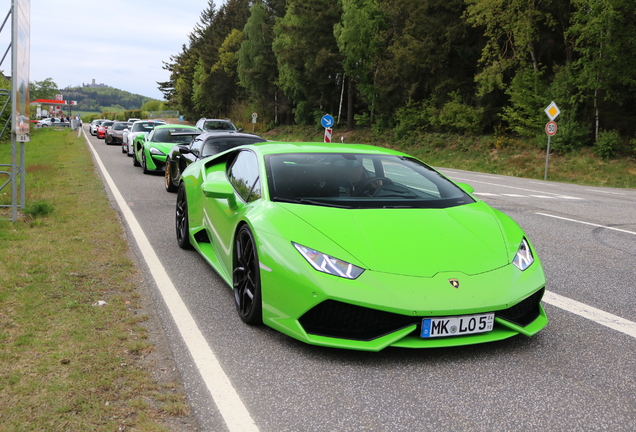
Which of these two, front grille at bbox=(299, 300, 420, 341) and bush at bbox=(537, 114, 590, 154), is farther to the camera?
bush at bbox=(537, 114, 590, 154)

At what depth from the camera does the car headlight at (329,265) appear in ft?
11.2

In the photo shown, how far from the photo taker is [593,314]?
4402 mm

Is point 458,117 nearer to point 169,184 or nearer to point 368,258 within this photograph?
point 169,184

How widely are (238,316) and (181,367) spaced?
0.96 meters

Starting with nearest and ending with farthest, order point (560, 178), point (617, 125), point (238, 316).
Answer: point (238, 316) < point (560, 178) < point (617, 125)

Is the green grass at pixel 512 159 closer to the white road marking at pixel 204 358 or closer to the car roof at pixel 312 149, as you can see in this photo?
the car roof at pixel 312 149

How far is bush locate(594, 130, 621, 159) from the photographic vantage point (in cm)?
2475

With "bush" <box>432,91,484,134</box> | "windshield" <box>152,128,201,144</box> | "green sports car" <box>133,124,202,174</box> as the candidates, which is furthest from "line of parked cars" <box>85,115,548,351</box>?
"bush" <box>432,91,484,134</box>

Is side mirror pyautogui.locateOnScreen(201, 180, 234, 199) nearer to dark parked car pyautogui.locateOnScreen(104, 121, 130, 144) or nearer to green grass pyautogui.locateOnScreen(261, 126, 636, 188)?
green grass pyautogui.locateOnScreen(261, 126, 636, 188)

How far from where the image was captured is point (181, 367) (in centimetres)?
336

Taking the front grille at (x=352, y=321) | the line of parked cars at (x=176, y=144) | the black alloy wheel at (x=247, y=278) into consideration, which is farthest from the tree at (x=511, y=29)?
the front grille at (x=352, y=321)

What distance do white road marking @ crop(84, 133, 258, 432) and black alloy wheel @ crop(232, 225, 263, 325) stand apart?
0.36 m

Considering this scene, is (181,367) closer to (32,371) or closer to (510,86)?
(32,371)

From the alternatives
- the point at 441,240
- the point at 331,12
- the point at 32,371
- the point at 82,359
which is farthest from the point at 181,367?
the point at 331,12
